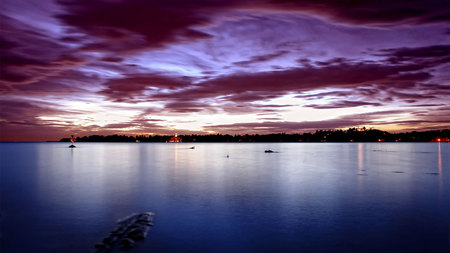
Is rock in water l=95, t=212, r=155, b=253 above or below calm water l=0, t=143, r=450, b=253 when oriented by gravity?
above

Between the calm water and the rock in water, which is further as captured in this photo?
the calm water

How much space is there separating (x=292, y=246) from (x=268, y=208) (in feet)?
20.4

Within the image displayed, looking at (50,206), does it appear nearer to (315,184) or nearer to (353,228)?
(353,228)

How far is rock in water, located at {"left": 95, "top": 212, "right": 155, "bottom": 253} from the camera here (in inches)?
453

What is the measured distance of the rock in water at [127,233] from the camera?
11.5 metres

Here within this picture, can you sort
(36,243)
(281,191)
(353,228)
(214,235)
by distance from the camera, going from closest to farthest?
1. (36,243)
2. (214,235)
3. (353,228)
4. (281,191)

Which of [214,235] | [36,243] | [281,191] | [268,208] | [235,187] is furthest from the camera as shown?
[235,187]

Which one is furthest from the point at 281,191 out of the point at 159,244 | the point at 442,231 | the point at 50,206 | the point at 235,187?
the point at 50,206

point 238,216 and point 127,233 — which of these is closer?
point 127,233

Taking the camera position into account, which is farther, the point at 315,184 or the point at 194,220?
the point at 315,184

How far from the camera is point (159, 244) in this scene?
39.3 ft

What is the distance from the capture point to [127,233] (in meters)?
12.9

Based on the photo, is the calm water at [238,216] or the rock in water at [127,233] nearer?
the rock in water at [127,233]

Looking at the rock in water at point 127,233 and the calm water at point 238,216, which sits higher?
the rock in water at point 127,233
